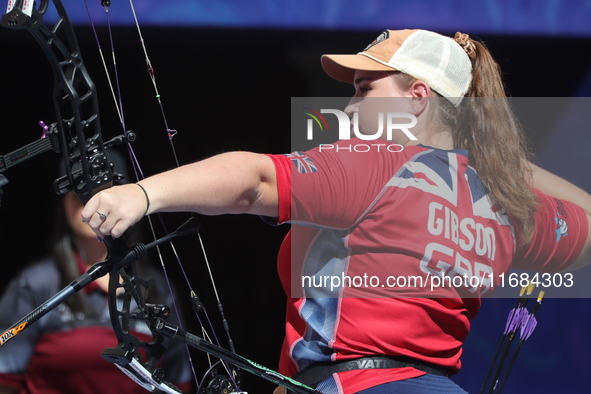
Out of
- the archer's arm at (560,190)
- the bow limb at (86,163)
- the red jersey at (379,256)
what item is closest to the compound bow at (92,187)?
the bow limb at (86,163)

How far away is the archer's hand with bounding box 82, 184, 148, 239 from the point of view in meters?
1.16

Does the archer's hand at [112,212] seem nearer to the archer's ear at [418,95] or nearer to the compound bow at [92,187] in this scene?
the compound bow at [92,187]

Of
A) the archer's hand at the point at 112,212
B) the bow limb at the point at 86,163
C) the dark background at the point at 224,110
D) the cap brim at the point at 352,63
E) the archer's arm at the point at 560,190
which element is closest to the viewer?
the archer's hand at the point at 112,212

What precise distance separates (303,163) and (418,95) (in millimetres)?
482

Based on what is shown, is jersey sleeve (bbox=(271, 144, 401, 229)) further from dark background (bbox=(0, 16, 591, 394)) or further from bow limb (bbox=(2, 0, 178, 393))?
dark background (bbox=(0, 16, 591, 394))

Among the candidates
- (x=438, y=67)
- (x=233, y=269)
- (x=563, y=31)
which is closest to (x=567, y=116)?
(x=563, y=31)

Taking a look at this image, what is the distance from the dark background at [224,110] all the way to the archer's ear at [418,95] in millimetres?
850

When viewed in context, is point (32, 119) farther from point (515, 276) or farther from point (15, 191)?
point (515, 276)

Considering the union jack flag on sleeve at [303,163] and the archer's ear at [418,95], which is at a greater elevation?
the archer's ear at [418,95]

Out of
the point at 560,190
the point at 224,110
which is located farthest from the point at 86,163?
the point at 560,190

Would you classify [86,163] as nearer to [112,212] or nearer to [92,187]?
[92,187]

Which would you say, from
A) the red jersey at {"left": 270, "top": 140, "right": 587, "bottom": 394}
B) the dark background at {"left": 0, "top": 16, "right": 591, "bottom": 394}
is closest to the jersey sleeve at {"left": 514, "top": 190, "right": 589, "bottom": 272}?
the red jersey at {"left": 270, "top": 140, "right": 587, "bottom": 394}

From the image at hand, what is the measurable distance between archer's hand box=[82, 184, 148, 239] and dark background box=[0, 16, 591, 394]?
4.57 feet

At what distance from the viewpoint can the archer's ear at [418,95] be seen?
1.71 meters
